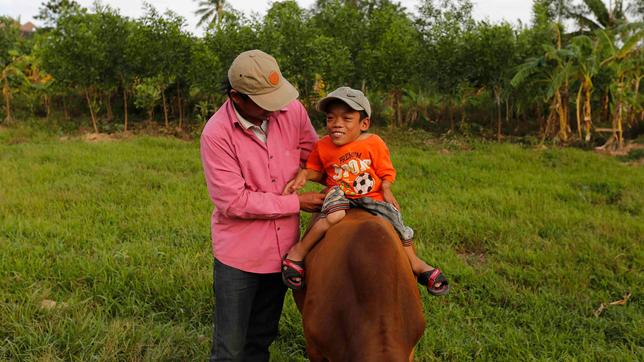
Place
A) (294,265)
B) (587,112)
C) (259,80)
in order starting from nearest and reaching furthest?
(259,80) → (294,265) → (587,112)

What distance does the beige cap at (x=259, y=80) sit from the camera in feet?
6.70

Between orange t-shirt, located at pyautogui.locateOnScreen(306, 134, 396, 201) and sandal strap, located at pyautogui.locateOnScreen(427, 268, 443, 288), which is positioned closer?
sandal strap, located at pyautogui.locateOnScreen(427, 268, 443, 288)

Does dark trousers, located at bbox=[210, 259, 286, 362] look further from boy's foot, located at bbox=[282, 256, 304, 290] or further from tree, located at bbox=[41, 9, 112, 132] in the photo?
tree, located at bbox=[41, 9, 112, 132]

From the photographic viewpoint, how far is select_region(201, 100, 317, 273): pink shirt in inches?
83.6

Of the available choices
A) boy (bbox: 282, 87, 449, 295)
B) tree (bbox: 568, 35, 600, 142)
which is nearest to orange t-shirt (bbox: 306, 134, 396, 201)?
boy (bbox: 282, 87, 449, 295)

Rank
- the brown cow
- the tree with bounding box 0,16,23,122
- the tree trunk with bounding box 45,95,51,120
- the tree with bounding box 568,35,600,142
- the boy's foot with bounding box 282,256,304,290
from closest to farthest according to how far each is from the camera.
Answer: the brown cow → the boy's foot with bounding box 282,256,304,290 → the tree with bounding box 568,35,600,142 → the tree with bounding box 0,16,23,122 → the tree trunk with bounding box 45,95,51,120

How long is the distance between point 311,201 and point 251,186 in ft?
0.87

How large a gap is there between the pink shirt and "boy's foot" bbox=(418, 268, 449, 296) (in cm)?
61

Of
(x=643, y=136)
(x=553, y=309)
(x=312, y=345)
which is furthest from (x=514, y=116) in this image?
(x=312, y=345)

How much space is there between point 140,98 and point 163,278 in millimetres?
9565

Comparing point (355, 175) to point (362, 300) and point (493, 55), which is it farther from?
point (493, 55)

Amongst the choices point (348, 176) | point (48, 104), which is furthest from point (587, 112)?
point (48, 104)

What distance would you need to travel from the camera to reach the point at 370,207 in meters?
2.16

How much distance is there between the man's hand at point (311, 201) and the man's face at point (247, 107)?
1.27ft
